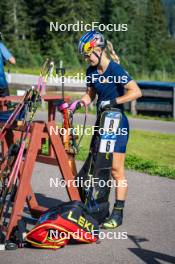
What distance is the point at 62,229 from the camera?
689 cm

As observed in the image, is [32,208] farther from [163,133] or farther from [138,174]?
[163,133]

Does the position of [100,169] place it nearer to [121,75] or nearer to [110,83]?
[110,83]

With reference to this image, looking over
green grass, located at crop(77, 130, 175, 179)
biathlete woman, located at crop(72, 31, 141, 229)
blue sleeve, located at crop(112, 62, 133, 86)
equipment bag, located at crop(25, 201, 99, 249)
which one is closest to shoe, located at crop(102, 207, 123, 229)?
biathlete woman, located at crop(72, 31, 141, 229)

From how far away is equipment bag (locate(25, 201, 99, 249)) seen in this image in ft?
22.6

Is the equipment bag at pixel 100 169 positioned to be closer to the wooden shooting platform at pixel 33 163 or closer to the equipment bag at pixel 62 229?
the wooden shooting platform at pixel 33 163

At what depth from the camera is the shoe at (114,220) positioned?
25.3 ft

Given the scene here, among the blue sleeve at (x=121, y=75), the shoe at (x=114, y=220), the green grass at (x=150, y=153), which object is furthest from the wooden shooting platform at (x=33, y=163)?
the green grass at (x=150, y=153)

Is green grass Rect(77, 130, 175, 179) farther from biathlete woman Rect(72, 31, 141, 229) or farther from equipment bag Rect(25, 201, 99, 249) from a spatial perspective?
equipment bag Rect(25, 201, 99, 249)

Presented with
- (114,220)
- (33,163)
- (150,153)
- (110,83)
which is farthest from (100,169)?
(150,153)

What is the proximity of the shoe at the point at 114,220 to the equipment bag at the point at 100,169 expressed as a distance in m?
0.08

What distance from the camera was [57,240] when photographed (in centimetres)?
689

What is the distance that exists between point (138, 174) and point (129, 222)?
9.85ft

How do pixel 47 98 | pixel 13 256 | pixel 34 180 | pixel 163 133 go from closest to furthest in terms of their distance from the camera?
pixel 13 256
pixel 47 98
pixel 34 180
pixel 163 133

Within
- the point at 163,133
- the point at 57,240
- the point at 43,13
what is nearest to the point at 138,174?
the point at 57,240
